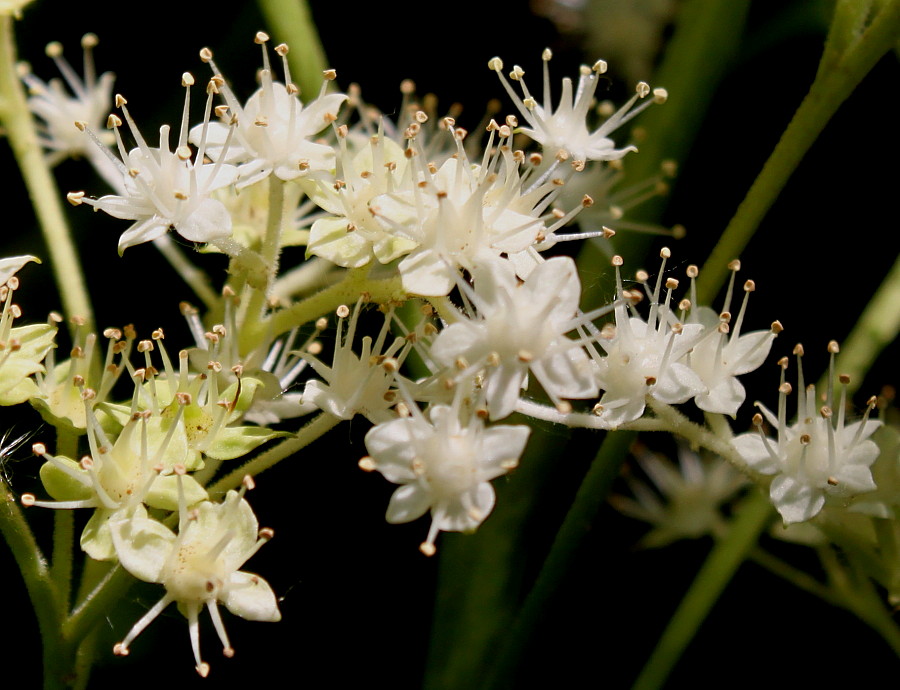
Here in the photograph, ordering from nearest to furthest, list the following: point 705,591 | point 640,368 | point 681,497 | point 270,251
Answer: point 640,368 < point 270,251 < point 705,591 < point 681,497

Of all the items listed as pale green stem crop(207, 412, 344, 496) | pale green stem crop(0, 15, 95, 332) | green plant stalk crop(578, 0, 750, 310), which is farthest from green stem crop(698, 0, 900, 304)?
pale green stem crop(0, 15, 95, 332)

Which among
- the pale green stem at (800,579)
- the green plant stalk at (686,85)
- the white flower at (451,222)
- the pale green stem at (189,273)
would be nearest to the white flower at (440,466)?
the white flower at (451,222)

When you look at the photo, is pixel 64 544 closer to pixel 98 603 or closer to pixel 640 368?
pixel 98 603

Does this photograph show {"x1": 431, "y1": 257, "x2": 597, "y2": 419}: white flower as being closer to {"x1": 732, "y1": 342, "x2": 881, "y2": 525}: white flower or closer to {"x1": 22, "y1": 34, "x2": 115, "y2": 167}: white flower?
{"x1": 732, "y1": 342, "x2": 881, "y2": 525}: white flower

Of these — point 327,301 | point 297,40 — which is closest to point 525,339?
point 327,301

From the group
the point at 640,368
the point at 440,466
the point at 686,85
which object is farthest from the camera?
the point at 686,85

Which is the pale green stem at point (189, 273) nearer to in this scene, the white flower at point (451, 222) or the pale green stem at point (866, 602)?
the white flower at point (451, 222)
